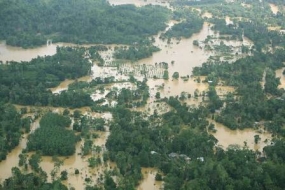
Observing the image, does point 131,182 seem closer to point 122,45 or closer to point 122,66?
point 122,66

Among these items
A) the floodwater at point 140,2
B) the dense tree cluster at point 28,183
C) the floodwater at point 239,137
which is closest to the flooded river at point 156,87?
the floodwater at point 239,137

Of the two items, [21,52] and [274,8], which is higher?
[274,8]

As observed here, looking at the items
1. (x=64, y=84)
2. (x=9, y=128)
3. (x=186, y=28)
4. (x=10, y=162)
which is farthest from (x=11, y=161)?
(x=186, y=28)

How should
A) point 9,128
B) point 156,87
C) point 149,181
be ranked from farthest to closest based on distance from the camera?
point 156,87, point 9,128, point 149,181

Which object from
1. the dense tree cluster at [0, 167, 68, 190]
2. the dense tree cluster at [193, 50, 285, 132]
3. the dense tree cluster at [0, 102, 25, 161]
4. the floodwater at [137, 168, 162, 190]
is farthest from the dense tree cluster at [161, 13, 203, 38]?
the dense tree cluster at [0, 167, 68, 190]

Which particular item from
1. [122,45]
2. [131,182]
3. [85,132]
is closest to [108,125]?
[85,132]

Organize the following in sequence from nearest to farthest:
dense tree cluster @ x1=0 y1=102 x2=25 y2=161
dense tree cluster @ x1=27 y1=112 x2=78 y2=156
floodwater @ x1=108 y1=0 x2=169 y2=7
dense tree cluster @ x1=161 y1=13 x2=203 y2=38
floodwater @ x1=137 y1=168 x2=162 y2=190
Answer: floodwater @ x1=137 y1=168 x2=162 y2=190
dense tree cluster @ x1=27 y1=112 x2=78 y2=156
dense tree cluster @ x1=0 y1=102 x2=25 y2=161
dense tree cluster @ x1=161 y1=13 x2=203 y2=38
floodwater @ x1=108 y1=0 x2=169 y2=7

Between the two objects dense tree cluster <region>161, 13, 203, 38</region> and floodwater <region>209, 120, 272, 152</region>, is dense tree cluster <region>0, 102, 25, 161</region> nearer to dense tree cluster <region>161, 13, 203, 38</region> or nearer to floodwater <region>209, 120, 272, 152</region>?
floodwater <region>209, 120, 272, 152</region>

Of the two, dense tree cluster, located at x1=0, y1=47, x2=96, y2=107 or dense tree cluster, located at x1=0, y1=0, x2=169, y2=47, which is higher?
dense tree cluster, located at x1=0, y1=0, x2=169, y2=47

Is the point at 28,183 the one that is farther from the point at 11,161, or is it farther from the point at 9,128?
the point at 9,128
